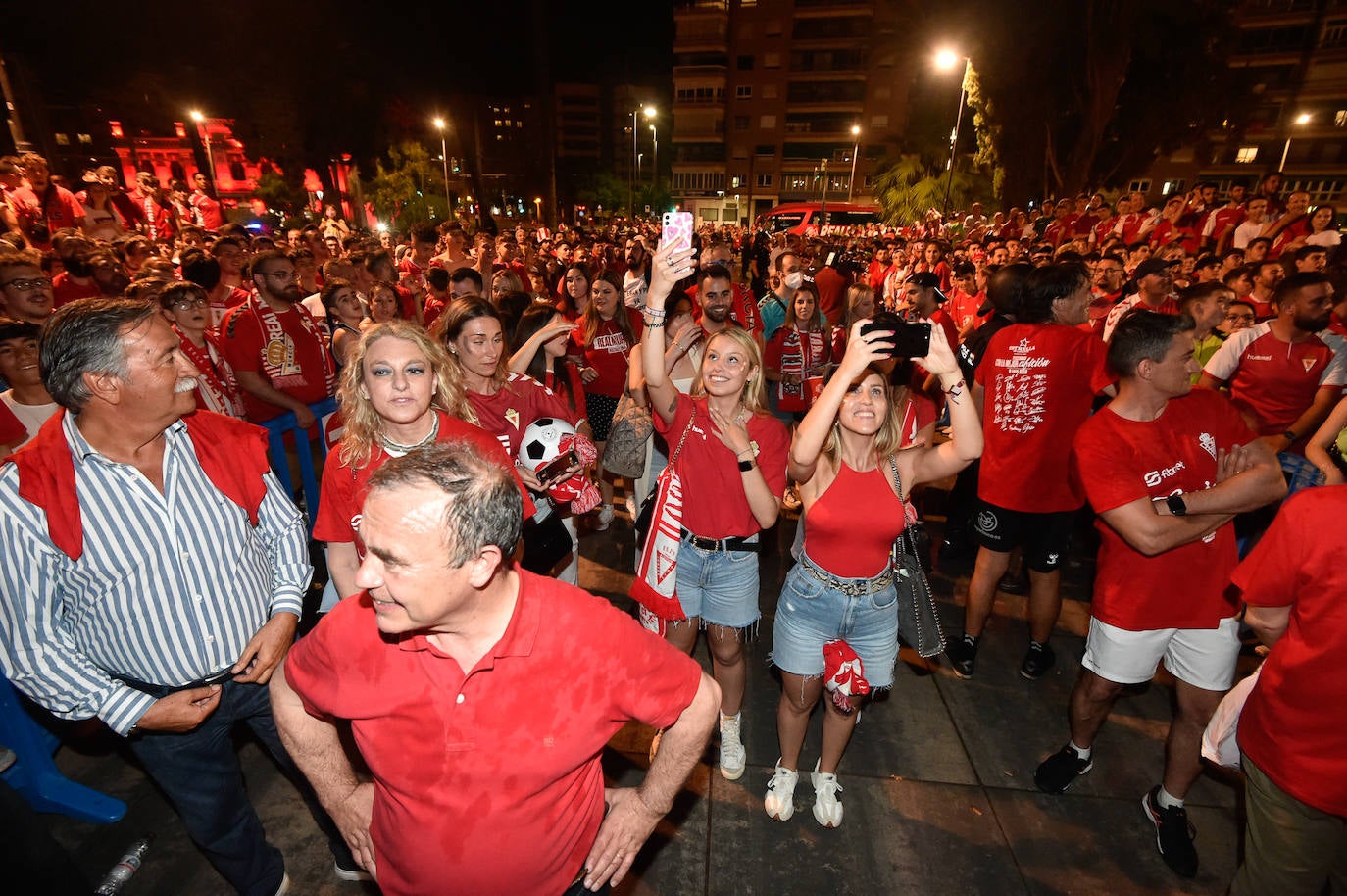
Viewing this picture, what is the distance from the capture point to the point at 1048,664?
14.0 ft

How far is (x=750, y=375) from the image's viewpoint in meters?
3.22

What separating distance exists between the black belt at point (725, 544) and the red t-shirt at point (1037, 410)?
198 cm

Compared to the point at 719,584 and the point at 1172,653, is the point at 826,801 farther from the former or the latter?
the point at 1172,653

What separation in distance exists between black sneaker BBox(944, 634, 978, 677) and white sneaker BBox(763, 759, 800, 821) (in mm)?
1621

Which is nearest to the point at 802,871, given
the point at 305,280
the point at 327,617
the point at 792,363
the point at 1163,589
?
the point at 1163,589

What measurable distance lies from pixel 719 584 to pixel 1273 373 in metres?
4.51

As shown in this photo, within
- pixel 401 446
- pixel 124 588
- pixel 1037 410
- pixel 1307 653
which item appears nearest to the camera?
pixel 1307 653

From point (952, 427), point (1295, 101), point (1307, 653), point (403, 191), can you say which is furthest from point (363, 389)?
point (1295, 101)

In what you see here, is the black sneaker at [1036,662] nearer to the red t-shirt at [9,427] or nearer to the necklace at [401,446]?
the necklace at [401,446]

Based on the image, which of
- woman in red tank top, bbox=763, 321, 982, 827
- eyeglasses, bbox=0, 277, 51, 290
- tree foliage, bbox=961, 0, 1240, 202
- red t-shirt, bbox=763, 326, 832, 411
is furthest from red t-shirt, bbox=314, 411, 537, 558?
tree foliage, bbox=961, 0, 1240, 202

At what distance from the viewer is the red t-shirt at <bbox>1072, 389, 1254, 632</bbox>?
2900 mm

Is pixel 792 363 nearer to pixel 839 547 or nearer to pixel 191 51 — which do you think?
pixel 839 547

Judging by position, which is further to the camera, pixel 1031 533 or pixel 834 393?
pixel 1031 533

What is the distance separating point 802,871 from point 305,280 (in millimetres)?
9143
